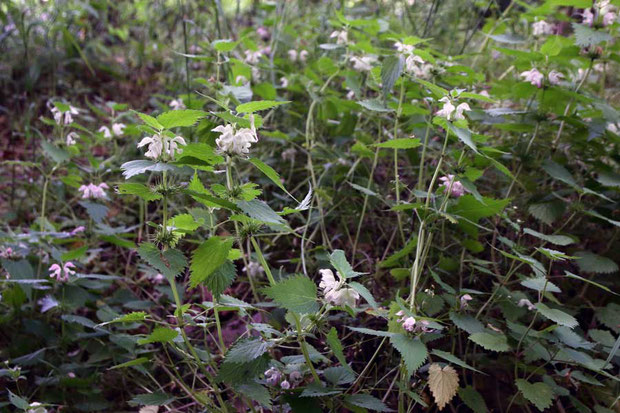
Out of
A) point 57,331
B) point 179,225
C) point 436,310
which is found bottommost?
point 57,331

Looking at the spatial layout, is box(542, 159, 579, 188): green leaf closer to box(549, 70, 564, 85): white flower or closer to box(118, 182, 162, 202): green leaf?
box(549, 70, 564, 85): white flower

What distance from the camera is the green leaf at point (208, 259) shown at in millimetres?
1000

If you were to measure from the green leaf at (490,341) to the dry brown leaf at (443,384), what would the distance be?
105 millimetres

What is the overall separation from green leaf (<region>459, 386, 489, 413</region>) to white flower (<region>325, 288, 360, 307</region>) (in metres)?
0.49

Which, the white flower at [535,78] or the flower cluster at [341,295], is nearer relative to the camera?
the flower cluster at [341,295]

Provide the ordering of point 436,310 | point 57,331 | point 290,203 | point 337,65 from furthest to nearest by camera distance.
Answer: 1. point 290,203
2. point 337,65
3. point 57,331
4. point 436,310

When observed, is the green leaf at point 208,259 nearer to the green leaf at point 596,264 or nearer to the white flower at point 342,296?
the white flower at point 342,296

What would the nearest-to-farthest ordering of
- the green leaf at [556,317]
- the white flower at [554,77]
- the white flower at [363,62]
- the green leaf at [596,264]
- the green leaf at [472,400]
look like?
the green leaf at [556,317]
the green leaf at [472,400]
the green leaf at [596,264]
the white flower at [554,77]
the white flower at [363,62]

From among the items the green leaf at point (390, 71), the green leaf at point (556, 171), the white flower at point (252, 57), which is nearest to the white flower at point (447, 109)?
the green leaf at point (390, 71)

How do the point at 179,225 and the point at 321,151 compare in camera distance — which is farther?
the point at 321,151

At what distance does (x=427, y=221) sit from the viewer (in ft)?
4.34

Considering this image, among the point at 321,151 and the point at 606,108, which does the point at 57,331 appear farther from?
the point at 606,108

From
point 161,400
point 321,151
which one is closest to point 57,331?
point 161,400

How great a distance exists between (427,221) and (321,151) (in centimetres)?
85
